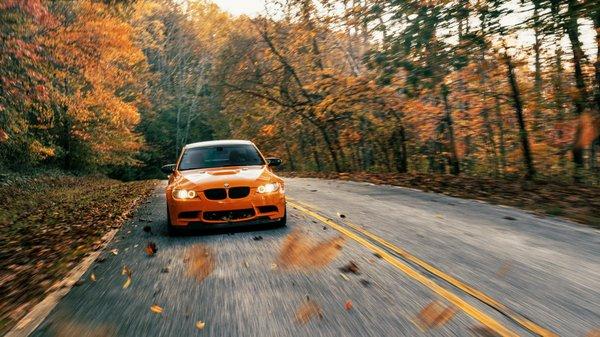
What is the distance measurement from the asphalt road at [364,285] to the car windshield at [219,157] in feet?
4.82

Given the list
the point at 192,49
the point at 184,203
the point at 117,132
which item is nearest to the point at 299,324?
the point at 184,203

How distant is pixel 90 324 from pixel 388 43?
Answer: 11.2 m

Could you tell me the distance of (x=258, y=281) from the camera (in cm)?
541

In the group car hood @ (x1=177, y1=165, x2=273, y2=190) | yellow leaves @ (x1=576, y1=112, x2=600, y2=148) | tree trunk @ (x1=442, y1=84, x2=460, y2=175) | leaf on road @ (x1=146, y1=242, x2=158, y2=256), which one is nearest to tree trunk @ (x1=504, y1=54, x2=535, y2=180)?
yellow leaves @ (x1=576, y1=112, x2=600, y2=148)

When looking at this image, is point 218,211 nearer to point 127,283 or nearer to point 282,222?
point 282,222

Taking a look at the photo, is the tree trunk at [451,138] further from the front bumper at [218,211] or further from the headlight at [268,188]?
the front bumper at [218,211]

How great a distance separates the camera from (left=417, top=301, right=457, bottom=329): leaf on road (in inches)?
157

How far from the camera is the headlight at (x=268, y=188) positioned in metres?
8.48

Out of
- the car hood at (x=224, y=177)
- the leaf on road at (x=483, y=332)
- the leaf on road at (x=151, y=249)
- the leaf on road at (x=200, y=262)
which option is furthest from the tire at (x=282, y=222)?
the leaf on road at (x=483, y=332)

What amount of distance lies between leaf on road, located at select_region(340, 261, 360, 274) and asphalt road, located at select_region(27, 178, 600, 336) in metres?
0.07

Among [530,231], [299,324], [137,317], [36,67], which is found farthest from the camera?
[36,67]

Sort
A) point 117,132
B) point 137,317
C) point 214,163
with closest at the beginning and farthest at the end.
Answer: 1. point 137,317
2. point 214,163
3. point 117,132

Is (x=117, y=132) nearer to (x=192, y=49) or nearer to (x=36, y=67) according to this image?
(x=36, y=67)

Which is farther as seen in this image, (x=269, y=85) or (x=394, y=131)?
(x=269, y=85)
